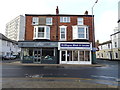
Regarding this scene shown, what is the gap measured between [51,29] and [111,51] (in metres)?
27.3

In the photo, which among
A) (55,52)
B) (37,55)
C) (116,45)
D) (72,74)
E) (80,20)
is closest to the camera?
(72,74)

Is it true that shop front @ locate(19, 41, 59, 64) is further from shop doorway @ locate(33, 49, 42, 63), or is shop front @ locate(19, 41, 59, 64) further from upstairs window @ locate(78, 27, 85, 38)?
upstairs window @ locate(78, 27, 85, 38)

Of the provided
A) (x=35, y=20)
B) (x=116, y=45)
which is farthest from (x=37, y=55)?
(x=116, y=45)

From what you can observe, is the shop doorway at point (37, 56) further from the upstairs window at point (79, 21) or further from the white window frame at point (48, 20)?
the upstairs window at point (79, 21)

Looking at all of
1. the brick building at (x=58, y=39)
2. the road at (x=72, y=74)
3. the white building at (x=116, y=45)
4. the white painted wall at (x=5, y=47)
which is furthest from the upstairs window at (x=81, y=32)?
the white painted wall at (x=5, y=47)

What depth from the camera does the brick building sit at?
26.5 m

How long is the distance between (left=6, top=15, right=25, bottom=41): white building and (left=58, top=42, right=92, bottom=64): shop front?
112055 millimetres

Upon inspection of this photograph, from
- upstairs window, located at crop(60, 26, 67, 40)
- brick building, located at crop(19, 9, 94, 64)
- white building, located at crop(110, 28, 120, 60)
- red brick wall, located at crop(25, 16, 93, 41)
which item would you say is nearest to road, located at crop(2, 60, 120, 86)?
brick building, located at crop(19, 9, 94, 64)

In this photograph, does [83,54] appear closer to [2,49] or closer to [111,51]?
[111,51]

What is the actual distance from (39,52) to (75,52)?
6.98m

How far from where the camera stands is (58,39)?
2784cm

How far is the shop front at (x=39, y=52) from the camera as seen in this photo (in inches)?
1040

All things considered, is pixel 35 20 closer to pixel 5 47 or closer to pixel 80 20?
pixel 80 20

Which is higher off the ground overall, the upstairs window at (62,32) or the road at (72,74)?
the upstairs window at (62,32)
